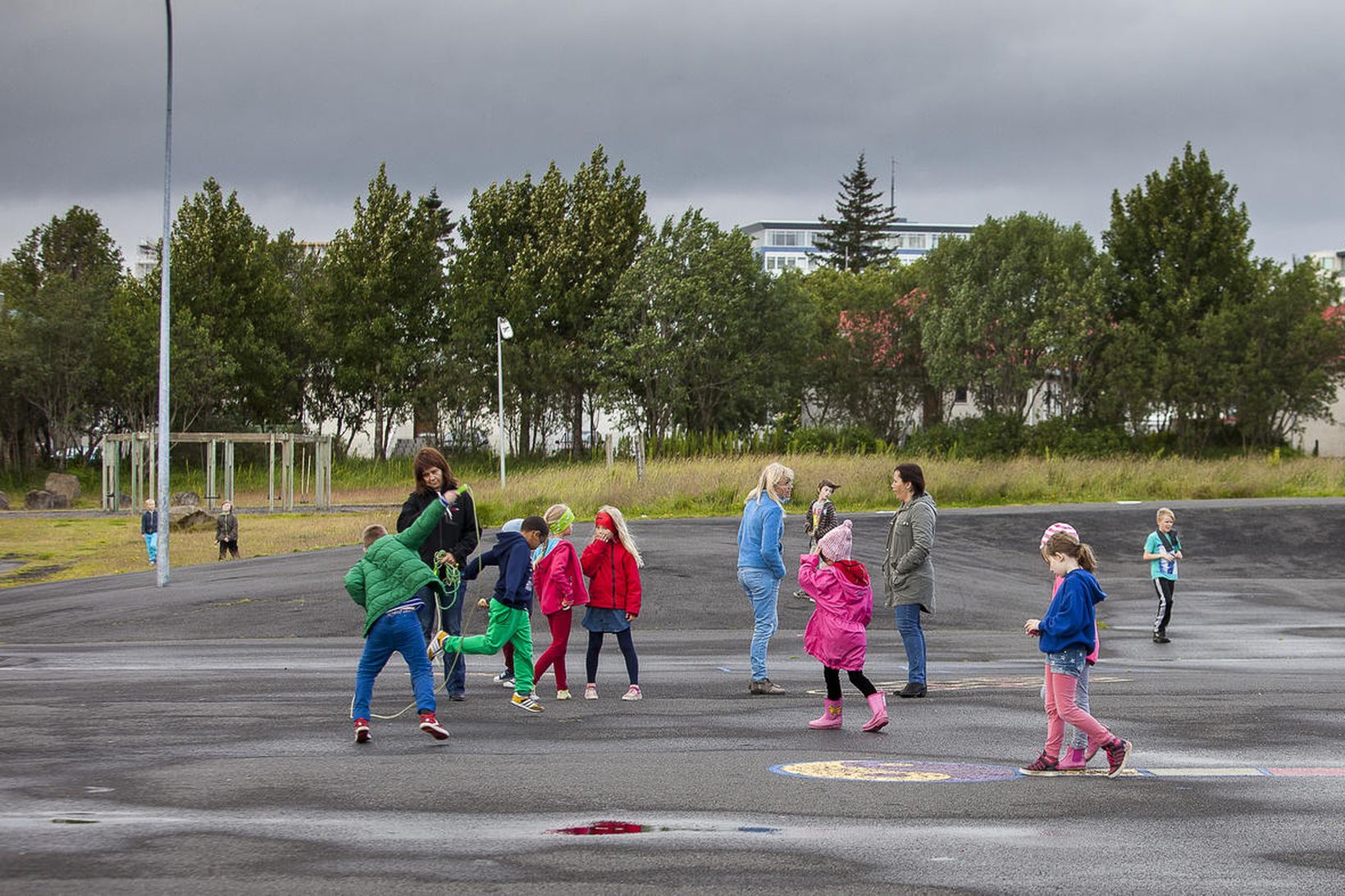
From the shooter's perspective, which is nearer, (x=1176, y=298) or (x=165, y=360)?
(x=165, y=360)

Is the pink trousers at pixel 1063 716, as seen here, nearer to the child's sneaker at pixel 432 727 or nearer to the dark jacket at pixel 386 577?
the child's sneaker at pixel 432 727

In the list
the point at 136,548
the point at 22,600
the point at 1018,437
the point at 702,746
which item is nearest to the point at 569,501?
the point at 136,548

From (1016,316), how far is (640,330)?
18.0 meters

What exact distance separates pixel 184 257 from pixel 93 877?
6794 cm

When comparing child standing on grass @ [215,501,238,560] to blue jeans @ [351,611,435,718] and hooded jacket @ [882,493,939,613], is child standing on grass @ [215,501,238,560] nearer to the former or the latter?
hooded jacket @ [882,493,939,613]

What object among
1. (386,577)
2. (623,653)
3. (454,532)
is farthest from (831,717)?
(454,532)

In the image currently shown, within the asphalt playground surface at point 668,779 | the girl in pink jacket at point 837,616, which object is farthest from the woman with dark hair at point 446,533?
the girl in pink jacket at point 837,616

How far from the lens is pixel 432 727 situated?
9.40 m

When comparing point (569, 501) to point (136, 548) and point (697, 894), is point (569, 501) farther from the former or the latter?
point (697, 894)

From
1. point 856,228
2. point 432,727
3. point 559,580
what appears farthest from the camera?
point 856,228

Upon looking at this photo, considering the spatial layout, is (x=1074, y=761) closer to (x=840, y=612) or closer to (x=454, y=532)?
(x=840, y=612)

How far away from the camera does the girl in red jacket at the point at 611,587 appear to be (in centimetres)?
1177

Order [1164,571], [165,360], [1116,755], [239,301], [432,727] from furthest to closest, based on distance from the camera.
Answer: [239,301]
[165,360]
[1164,571]
[432,727]
[1116,755]

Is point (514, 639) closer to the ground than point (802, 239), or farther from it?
closer to the ground
